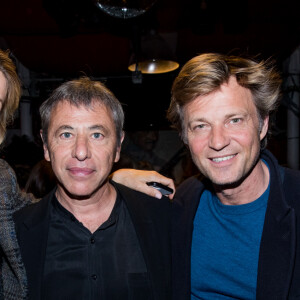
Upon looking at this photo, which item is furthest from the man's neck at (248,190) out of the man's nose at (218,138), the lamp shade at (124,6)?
the lamp shade at (124,6)

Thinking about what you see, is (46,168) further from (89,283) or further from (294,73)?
(294,73)

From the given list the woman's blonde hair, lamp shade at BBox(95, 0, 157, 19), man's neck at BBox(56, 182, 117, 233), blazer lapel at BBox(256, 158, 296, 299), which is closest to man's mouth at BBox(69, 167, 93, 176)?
man's neck at BBox(56, 182, 117, 233)

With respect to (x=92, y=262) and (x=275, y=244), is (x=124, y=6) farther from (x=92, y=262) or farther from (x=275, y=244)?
(x=275, y=244)

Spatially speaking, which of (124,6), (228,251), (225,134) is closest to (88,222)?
(228,251)

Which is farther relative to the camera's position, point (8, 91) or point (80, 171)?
point (8, 91)

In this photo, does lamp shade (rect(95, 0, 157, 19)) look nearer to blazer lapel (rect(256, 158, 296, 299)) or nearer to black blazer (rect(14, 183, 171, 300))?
black blazer (rect(14, 183, 171, 300))

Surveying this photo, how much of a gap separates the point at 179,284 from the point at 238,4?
147 inches

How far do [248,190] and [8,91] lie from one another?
4.69 feet

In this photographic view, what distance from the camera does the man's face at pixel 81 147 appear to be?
6.17ft

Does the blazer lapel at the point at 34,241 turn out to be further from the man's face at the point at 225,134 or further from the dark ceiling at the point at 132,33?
the dark ceiling at the point at 132,33

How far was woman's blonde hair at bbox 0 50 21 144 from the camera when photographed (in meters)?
1.95

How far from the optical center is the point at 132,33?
4.68m

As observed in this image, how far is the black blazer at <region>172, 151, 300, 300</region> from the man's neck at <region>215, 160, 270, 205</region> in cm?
7

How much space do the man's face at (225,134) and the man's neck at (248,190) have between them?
0.06 m
